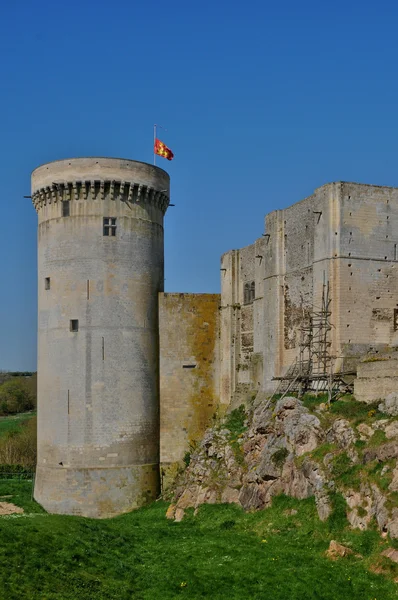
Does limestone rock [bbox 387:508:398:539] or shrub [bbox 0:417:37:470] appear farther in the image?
shrub [bbox 0:417:37:470]

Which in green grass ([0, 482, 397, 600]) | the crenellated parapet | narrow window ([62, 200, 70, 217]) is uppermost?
the crenellated parapet

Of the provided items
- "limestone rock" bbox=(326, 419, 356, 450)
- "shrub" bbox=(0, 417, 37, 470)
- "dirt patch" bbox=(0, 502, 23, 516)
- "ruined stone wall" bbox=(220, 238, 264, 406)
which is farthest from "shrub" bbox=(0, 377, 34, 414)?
"limestone rock" bbox=(326, 419, 356, 450)

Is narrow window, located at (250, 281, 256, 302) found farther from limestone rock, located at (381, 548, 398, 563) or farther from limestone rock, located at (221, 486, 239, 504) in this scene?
limestone rock, located at (381, 548, 398, 563)

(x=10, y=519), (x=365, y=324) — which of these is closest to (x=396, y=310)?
(x=365, y=324)

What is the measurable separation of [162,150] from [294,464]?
62.6 ft

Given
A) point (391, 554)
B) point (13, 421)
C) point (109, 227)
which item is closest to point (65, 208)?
point (109, 227)

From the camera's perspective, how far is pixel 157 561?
25.6 m

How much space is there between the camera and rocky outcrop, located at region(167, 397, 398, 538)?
24.6 meters

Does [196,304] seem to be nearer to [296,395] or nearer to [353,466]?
[296,395]

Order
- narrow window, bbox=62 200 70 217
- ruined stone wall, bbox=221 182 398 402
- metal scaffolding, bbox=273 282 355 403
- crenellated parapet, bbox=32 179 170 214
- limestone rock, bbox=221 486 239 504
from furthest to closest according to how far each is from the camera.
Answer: narrow window, bbox=62 200 70 217 → crenellated parapet, bbox=32 179 170 214 → ruined stone wall, bbox=221 182 398 402 → metal scaffolding, bbox=273 282 355 403 → limestone rock, bbox=221 486 239 504

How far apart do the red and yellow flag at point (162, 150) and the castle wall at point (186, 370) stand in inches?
273

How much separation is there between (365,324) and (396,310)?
5.30 feet

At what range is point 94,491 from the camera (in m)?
36.9

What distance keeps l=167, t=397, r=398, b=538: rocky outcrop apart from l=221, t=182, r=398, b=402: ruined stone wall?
309 centimetres
